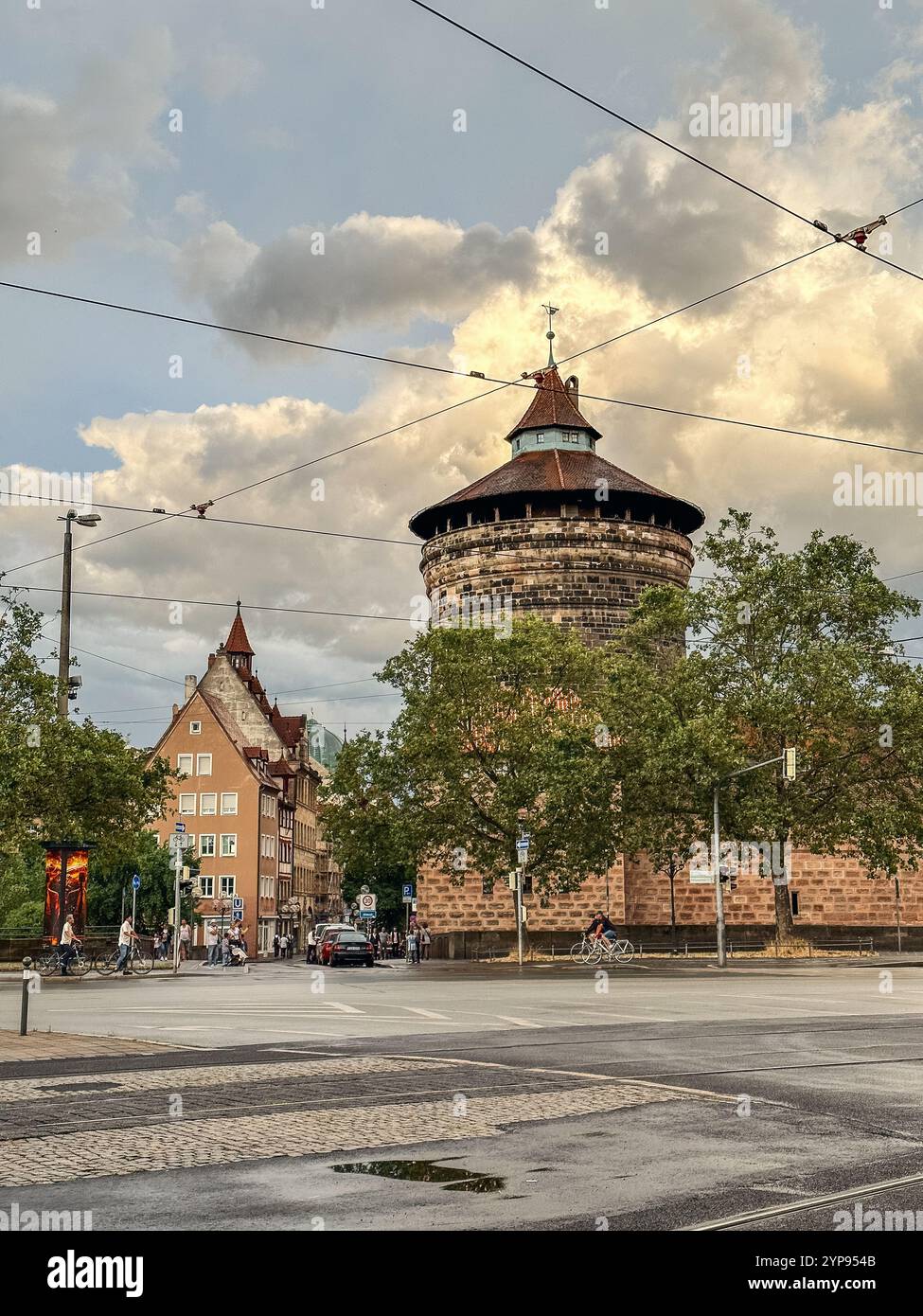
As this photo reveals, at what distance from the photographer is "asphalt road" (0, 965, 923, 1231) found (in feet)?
23.8

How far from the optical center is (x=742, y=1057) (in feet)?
48.9

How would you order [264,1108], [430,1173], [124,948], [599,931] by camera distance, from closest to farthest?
[430,1173]
[264,1108]
[124,948]
[599,931]

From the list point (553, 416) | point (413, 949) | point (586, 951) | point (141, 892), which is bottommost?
point (413, 949)

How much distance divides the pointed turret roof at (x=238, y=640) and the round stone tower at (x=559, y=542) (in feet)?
128

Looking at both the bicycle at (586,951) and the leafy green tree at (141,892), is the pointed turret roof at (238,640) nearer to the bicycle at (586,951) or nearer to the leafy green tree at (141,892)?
the leafy green tree at (141,892)

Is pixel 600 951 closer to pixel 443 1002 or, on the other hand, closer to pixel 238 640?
pixel 443 1002

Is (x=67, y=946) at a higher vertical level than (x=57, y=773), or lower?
lower

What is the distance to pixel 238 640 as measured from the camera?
115875 mm

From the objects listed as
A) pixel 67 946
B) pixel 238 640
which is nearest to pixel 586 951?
pixel 67 946

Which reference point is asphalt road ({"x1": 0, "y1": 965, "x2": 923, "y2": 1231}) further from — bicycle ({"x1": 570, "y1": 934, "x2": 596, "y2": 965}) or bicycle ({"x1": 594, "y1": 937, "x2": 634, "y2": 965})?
bicycle ({"x1": 570, "y1": 934, "x2": 596, "y2": 965})

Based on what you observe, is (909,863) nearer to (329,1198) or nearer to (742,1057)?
(742,1057)

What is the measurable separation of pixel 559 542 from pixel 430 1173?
220 feet

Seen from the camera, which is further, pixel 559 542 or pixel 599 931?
pixel 559 542
